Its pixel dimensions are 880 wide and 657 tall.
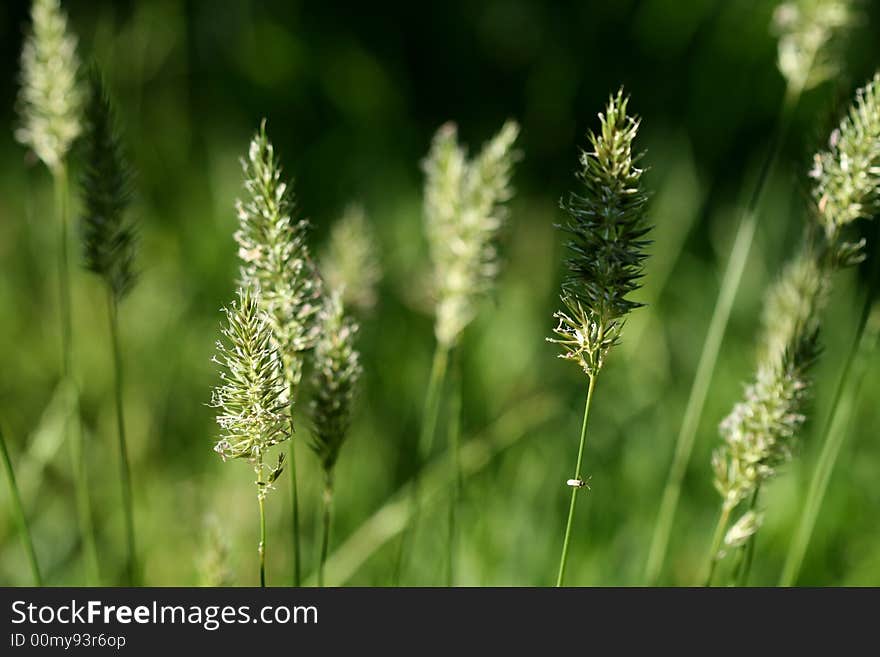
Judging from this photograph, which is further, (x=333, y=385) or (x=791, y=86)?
(x=791, y=86)

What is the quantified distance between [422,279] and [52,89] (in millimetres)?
1405

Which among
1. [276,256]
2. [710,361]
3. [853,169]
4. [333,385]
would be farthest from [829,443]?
[276,256]

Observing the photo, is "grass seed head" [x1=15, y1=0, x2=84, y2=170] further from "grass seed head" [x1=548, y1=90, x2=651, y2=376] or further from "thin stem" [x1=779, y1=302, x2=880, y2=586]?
"thin stem" [x1=779, y1=302, x2=880, y2=586]

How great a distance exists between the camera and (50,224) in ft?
10.6

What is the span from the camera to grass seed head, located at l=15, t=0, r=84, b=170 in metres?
1.50

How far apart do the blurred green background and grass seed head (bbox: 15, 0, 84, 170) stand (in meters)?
0.14

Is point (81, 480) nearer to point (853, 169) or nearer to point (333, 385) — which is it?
point (333, 385)

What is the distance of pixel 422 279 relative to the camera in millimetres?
2760

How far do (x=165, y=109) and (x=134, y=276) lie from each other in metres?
2.38

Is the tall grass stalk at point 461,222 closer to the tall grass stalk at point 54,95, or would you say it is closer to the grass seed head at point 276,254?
the grass seed head at point 276,254

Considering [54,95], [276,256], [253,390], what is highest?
[54,95]

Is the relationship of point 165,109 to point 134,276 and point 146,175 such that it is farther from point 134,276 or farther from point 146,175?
point 134,276

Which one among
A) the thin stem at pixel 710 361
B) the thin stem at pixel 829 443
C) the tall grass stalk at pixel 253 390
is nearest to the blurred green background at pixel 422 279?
the thin stem at pixel 710 361
